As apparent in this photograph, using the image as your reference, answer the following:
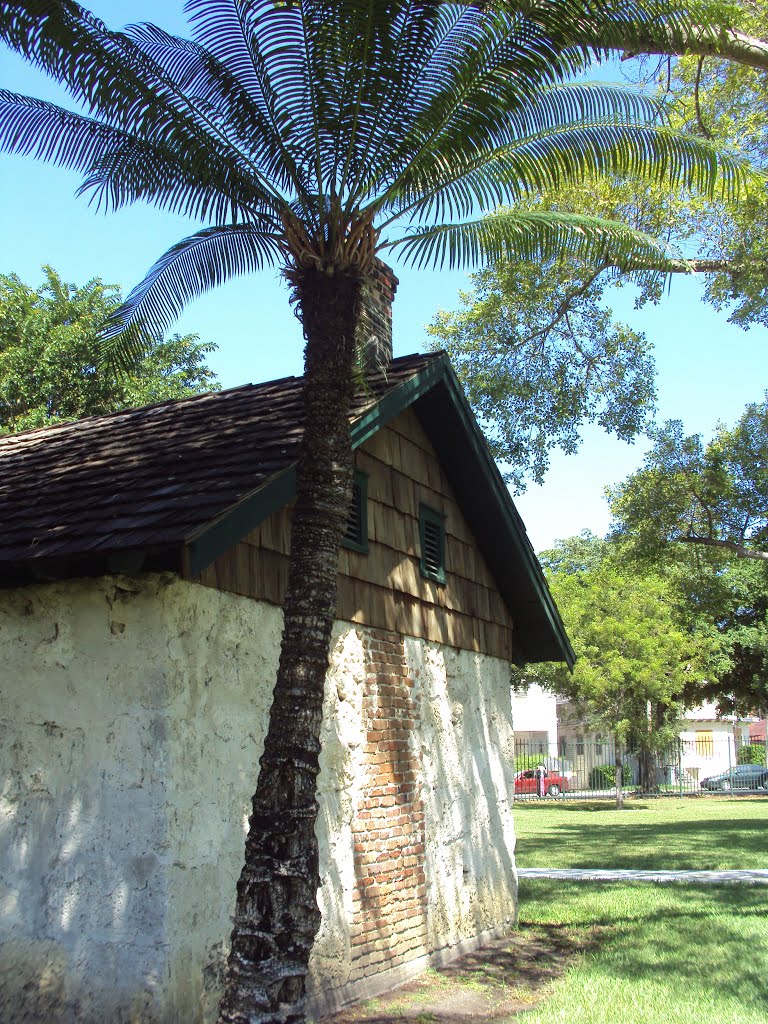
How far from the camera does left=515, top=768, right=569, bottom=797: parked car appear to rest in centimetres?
4234

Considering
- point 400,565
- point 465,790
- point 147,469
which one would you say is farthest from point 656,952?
point 147,469

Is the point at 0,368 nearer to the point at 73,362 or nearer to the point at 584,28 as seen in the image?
the point at 73,362

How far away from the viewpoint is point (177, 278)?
8219 millimetres

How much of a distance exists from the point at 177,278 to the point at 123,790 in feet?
14.0

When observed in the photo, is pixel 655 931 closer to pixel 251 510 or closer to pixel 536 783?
pixel 251 510

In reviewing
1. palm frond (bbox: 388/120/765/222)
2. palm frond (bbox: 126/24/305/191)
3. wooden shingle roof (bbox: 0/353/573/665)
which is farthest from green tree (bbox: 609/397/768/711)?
palm frond (bbox: 126/24/305/191)

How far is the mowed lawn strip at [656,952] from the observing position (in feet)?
24.2

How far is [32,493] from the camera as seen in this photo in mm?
7695

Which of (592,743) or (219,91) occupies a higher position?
(219,91)

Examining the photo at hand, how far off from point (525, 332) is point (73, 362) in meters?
10.8

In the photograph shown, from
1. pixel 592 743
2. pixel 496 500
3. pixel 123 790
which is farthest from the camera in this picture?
pixel 592 743

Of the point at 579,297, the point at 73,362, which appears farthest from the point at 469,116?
the point at 73,362

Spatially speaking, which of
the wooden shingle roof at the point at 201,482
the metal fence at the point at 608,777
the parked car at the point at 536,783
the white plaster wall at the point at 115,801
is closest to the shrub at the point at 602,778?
the metal fence at the point at 608,777

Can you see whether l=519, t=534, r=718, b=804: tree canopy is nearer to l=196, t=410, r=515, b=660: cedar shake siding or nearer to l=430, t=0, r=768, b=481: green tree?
l=430, t=0, r=768, b=481: green tree
